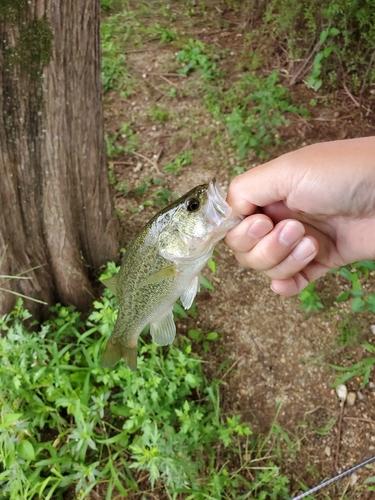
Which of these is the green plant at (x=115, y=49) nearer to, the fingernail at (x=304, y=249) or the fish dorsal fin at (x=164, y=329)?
the fish dorsal fin at (x=164, y=329)

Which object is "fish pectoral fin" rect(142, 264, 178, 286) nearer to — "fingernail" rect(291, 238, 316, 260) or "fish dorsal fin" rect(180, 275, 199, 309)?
"fish dorsal fin" rect(180, 275, 199, 309)

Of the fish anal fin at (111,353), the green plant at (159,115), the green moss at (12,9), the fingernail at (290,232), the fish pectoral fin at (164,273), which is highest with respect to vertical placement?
the green moss at (12,9)

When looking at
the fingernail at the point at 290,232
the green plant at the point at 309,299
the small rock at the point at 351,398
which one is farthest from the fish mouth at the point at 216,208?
the small rock at the point at 351,398

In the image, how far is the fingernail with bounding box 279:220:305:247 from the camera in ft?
5.86

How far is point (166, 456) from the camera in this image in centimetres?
241

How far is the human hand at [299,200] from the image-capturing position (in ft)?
5.63

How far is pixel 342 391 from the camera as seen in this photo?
3.01 m

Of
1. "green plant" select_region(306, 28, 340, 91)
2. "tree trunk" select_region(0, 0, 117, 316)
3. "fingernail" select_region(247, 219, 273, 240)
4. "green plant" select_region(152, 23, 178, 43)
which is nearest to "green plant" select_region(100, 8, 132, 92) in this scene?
"green plant" select_region(152, 23, 178, 43)

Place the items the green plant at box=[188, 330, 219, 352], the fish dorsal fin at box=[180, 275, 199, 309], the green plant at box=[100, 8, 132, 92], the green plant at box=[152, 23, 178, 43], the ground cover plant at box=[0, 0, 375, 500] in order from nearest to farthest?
the fish dorsal fin at box=[180, 275, 199, 309] < the ground cover plant at box=[0, 0, 375, 500] < the green plant at box=[188, 330, 219, 352] < the green plant at box=[100, 8, 132, 92] < the green plant at box=[152, 23, 178, 43]

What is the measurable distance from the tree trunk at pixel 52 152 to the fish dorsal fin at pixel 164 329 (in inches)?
40.2

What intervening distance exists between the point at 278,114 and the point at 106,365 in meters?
3.00

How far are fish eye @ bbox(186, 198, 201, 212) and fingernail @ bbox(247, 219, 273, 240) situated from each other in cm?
27

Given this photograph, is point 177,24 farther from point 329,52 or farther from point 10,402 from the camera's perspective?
point 10,402

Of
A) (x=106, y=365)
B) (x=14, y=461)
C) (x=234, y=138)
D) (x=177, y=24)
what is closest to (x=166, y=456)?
(x=106, y=365)
